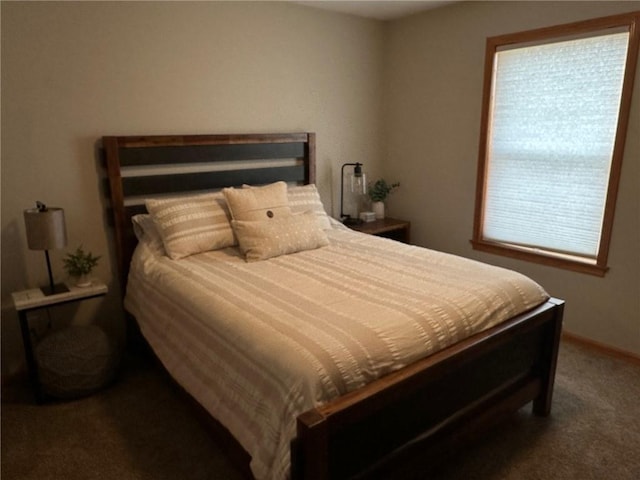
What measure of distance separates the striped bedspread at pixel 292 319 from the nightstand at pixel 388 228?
937 mm

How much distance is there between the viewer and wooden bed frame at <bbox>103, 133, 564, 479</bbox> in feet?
4.73

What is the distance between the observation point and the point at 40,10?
239 centimetres

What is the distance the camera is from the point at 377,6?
3.45 metres

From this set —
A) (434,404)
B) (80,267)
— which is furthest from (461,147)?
(80,267)

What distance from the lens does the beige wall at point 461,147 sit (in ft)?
9.10

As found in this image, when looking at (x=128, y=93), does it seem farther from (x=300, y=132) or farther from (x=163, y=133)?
(x=300, y=132)

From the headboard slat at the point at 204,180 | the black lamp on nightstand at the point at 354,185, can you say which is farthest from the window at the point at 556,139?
the headboard slat at the point at 204,180

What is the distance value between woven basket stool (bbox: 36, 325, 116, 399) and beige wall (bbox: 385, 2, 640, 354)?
266 cm

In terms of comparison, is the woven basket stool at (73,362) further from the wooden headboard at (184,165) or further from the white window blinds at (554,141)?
the white window blinds at (554,141)

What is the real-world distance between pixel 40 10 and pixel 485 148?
2.92m

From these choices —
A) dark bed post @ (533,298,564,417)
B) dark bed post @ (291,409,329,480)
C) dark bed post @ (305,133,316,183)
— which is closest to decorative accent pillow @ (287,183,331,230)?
dark bed post @ (305,133,316,183)

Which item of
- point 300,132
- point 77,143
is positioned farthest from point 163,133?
point 300,132

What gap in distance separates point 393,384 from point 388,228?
89.0 inches

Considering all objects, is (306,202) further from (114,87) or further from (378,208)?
(114,87)
